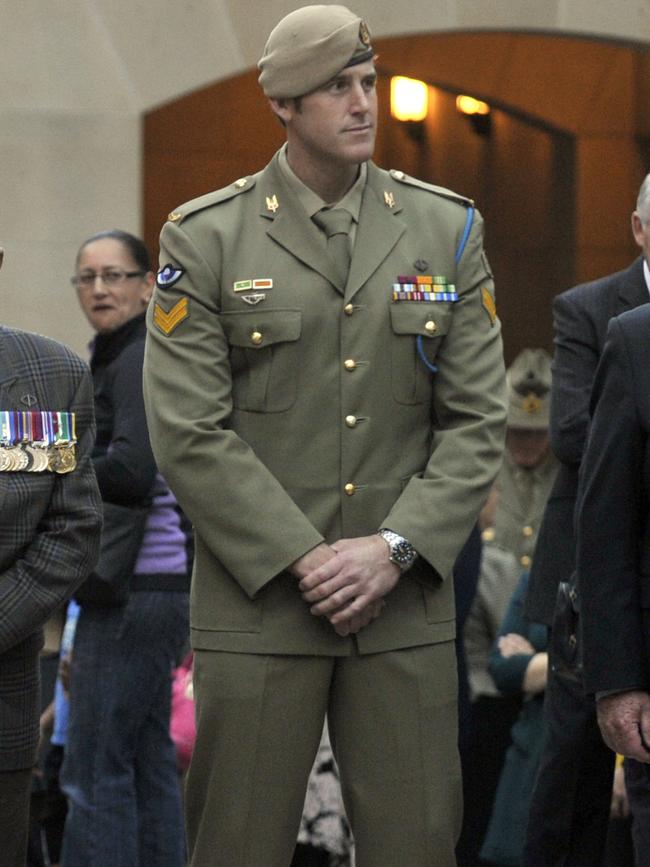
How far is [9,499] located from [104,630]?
199cm

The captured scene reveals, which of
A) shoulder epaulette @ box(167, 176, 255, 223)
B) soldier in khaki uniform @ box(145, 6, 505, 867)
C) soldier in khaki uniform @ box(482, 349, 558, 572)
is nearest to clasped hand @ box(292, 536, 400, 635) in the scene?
soldier in khaki uniform @ box(145, 6, 505, 867)

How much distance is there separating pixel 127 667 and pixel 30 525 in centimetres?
197

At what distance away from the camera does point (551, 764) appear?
5.45 meters

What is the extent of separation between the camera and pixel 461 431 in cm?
451

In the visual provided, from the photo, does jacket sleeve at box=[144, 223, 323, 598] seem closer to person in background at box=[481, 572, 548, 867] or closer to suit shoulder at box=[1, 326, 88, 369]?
suit shoulder at box=[1, 326, 88, 369]

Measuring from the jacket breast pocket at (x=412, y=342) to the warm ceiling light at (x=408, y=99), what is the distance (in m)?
7.02

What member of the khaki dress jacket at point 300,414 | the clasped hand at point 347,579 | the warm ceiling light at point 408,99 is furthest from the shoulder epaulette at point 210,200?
the warm ceiling light at point 408,99

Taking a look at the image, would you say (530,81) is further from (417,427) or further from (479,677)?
(417,427)

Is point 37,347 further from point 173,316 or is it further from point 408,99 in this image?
point 408,99

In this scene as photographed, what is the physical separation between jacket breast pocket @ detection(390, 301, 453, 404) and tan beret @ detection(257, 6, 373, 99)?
0.57 m

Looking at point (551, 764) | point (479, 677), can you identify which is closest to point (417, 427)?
point (551, 764)

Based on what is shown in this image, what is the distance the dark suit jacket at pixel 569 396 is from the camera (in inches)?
213

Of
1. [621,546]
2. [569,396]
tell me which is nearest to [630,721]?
[621,546]

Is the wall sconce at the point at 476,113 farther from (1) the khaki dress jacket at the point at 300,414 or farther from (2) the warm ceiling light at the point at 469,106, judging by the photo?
(1) the khaki dress jacket at the point at 300,414
